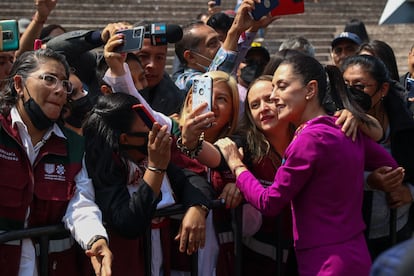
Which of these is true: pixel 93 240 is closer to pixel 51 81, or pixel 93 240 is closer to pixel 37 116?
pixel 37 116

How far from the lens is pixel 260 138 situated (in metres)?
4.04

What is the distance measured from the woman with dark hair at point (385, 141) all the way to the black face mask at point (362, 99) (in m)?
0.01

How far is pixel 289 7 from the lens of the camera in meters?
4.75

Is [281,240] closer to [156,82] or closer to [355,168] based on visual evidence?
[355,168]

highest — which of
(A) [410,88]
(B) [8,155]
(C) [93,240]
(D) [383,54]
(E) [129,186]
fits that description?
(D) [383,54]

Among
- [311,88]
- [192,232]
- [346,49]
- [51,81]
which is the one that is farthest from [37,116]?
[346,49]

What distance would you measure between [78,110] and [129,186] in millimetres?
789

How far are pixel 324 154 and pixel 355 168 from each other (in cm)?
19

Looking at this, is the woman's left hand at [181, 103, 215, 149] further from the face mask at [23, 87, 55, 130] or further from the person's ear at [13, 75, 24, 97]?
the person's ear at [13, 75, 24, 97]

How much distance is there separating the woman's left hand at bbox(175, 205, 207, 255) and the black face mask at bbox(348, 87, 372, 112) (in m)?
1.16

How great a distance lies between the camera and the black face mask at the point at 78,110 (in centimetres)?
419

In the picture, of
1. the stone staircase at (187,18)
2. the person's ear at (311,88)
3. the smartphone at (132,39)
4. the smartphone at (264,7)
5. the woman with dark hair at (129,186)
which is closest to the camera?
the woman with dark hair at (129,186)

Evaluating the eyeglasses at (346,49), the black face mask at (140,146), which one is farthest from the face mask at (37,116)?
the eyeglasses at (346,49)

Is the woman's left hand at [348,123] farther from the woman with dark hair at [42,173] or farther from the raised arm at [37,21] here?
the raised arm at [37,21]
